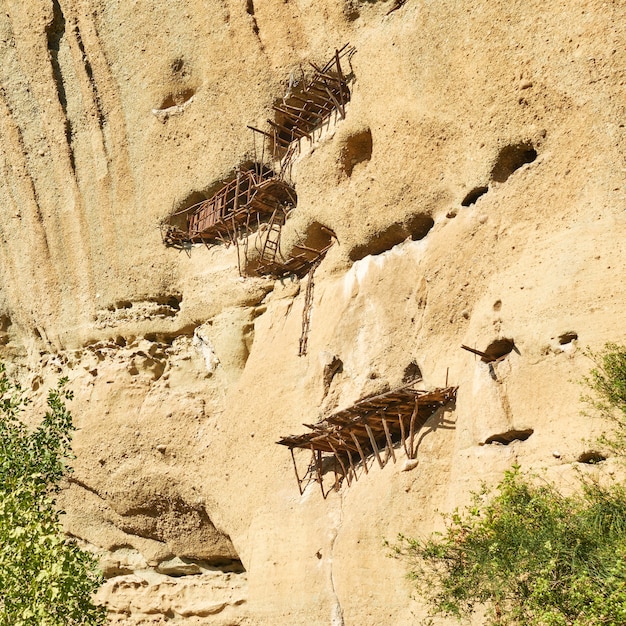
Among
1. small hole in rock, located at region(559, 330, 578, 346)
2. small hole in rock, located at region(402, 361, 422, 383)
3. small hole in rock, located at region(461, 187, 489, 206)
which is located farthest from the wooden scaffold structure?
small hole in rock, located at region(461, 187, 489, 206)

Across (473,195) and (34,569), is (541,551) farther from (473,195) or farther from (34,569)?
(34,569)

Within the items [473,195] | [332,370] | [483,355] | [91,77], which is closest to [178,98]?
[91,77]

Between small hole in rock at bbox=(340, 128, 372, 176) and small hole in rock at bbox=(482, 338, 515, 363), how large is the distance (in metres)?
3.39

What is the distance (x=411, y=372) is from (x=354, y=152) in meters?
A: 2.86

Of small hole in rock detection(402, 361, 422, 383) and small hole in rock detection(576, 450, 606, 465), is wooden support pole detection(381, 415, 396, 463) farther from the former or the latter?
small hole in rock detection(576, 450, 606, 465)

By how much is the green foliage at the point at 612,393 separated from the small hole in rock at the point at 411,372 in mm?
2418

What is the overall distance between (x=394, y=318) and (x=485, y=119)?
2081 mm

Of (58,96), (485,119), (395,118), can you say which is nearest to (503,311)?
(485,119)

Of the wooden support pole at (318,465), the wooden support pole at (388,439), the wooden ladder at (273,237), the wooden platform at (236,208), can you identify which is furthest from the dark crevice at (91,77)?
the wooden support pole at (388,439)

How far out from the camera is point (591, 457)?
6980 millimetres

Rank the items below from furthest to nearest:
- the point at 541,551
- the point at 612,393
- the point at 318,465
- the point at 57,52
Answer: the point at 57,52
the point at 318,465
the point at 612,393
the point at 541,551

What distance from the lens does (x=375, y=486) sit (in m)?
8.97

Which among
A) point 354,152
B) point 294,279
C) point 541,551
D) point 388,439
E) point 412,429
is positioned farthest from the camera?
point 294,279

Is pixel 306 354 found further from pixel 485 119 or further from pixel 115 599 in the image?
pixel 115 599
